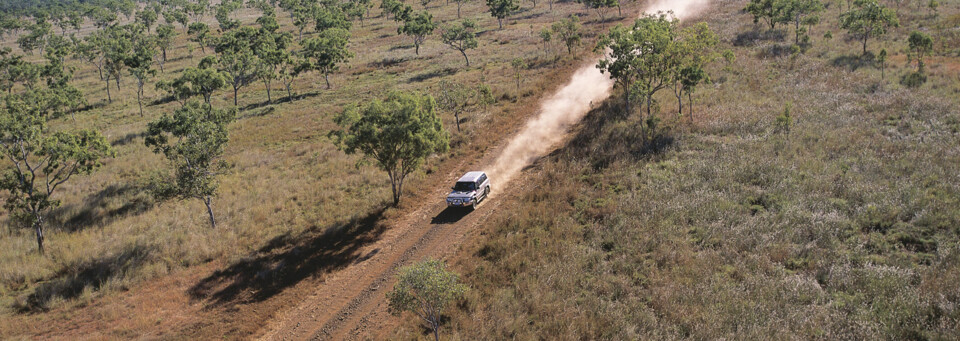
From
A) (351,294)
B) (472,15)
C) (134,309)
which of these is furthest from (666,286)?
(472,15)

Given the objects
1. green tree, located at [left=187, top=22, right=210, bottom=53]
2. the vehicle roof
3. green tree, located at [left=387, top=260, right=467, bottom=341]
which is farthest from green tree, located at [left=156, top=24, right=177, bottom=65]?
green tree, located at [left=387, top=260, right=467, bottom=341]

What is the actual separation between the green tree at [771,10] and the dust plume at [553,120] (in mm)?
23837

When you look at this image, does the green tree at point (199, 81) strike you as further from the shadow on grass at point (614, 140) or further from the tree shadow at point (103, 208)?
the shadow on grass at point (614, 140)

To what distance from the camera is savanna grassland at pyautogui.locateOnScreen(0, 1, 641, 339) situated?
24859 mm

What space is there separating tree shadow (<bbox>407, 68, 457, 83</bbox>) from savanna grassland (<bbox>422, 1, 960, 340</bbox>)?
38000 millimetres

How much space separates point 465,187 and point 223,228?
57.1 feet

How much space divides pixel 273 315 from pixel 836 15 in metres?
84.7

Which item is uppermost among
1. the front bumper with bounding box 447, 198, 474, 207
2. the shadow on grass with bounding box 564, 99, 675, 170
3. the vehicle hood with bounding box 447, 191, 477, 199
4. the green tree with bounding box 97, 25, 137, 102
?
the green tree with bounding box 97, 25, 137, 102

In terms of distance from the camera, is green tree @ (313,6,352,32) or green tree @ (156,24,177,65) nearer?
green tree @ (156,24,177,65)

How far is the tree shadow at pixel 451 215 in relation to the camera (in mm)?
31661

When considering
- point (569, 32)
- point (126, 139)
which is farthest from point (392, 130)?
point (569, 32)

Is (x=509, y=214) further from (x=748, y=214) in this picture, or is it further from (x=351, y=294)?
(x=748, y=214)

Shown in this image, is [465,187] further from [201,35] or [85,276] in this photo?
[201,35]

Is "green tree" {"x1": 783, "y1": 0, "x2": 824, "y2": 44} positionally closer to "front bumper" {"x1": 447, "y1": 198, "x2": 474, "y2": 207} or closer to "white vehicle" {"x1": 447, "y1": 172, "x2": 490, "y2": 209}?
"white vehicle" {"x1": 447, "y1": 172, "x2": 490, "y2": 209}
